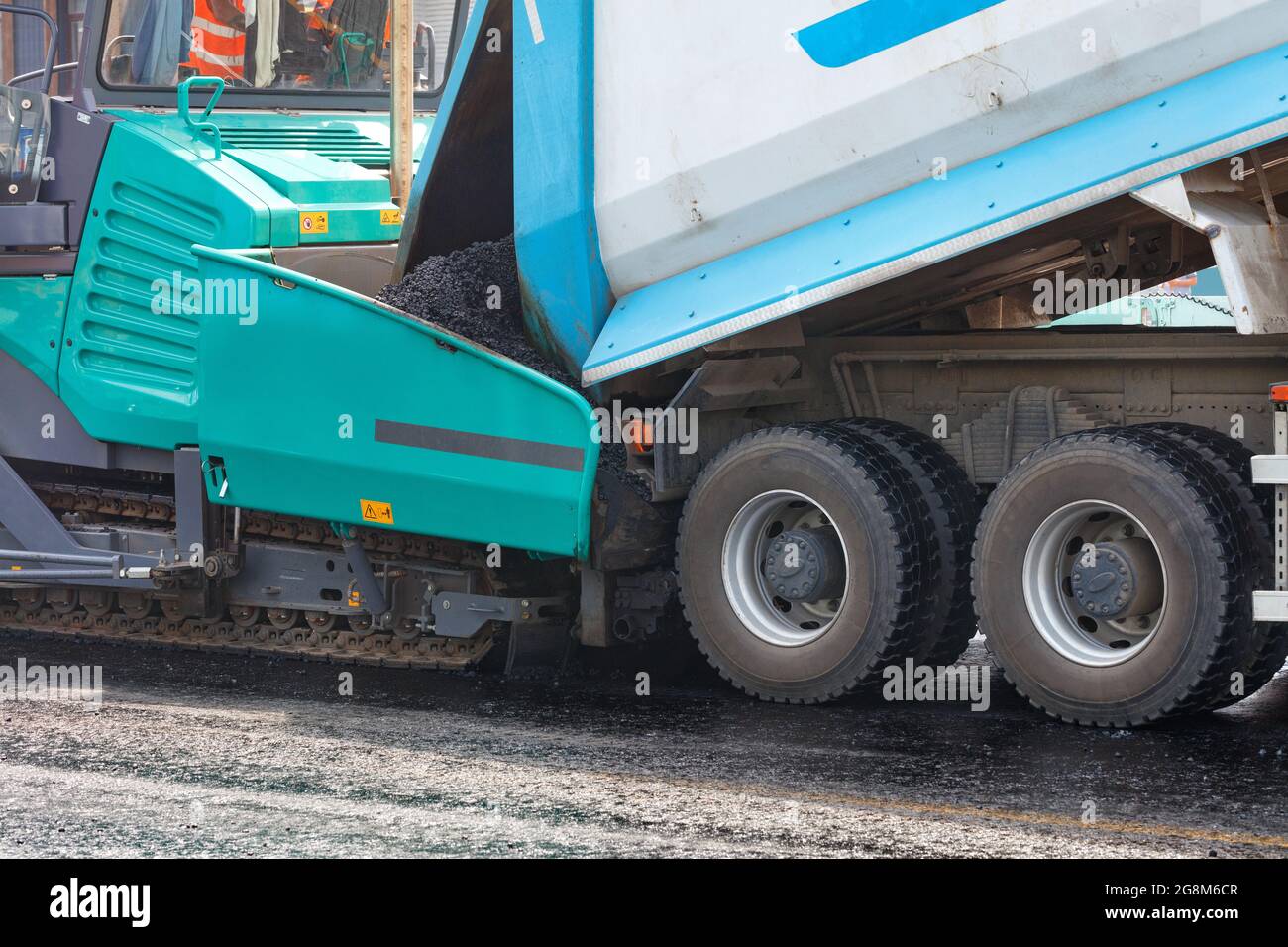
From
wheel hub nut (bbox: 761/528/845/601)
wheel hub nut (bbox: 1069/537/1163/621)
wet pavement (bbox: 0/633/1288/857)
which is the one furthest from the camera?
wheel hub nut (bbox: 761/528/845/601)

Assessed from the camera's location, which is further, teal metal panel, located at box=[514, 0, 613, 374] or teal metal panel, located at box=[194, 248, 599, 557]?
teal metal panel, located at box=[514, 0, 613, 374]

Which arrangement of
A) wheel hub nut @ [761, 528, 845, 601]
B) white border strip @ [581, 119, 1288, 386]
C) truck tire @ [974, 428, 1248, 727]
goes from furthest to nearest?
wheel hub nut @ [761, 528, 845, 601] < truck tire @ [974, 428, 1248, 727] < white border strip @ [581, 119, 1288, 386]

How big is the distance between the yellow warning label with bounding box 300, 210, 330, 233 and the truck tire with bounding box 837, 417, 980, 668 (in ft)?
8.18

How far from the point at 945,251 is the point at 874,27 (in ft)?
2.62

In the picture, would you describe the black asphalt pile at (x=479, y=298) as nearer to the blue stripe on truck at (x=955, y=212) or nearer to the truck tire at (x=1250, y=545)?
the blue stripe on truck at (x=955, y=212)

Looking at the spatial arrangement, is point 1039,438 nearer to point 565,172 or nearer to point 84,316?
point 565,172

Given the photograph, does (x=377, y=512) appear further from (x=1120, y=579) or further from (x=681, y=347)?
(x=1120, y=579)

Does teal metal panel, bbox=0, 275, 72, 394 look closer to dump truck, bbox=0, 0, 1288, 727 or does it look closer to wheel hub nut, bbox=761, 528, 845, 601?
dump truck, bbox=0, 0, 1288, 727

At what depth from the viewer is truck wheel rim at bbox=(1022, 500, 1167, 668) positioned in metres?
6.02

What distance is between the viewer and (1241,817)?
200 inches

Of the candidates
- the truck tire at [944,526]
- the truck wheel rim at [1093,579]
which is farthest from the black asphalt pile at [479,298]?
the truck wheel rim at [1093,579]

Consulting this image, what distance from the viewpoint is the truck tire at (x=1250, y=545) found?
592cm

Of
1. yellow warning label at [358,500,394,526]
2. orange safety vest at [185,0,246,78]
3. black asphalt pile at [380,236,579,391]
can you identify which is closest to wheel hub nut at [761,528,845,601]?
black asphalt pile at [380,236,579,391]

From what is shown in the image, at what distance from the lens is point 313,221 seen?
7.98 m
